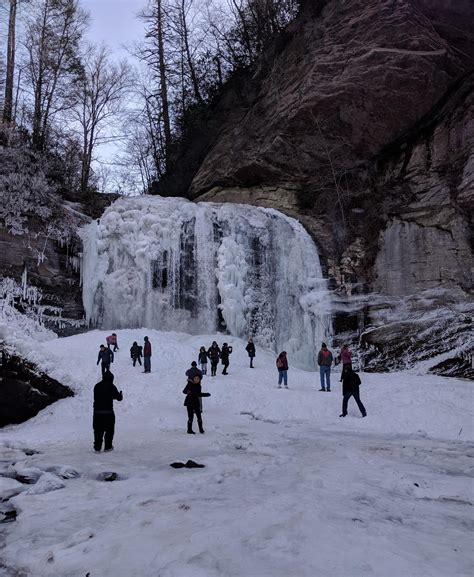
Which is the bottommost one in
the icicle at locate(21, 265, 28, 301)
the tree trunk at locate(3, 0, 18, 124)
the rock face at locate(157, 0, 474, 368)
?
the icicle at locate(21, 265, 28, 301)

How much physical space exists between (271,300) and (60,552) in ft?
55.0

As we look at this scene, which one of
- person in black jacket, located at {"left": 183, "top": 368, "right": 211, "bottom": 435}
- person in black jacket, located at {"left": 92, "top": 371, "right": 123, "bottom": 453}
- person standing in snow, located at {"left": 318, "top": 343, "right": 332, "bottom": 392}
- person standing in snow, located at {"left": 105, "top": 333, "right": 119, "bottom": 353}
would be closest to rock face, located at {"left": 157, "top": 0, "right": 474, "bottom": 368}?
person standing in snow, located at {"left": 318, "top": 343, "right": 332, "bottom": 392}

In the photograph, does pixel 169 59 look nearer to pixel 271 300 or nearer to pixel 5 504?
pixel 271 300

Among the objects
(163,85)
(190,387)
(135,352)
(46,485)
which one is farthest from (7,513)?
Result: (163,85)

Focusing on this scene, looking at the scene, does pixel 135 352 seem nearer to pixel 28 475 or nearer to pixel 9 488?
pixel 28 475

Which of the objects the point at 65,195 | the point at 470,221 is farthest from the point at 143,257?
the point at 470,221

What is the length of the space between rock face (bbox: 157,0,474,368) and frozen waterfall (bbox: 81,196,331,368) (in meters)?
1.45

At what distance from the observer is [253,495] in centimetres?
446

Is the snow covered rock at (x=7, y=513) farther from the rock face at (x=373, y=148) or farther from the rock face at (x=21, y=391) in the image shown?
the rock face at (x=373, y=148)

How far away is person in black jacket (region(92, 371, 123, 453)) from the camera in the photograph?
6863mm

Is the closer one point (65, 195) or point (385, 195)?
point (385, 195)

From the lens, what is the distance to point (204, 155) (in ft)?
87.0

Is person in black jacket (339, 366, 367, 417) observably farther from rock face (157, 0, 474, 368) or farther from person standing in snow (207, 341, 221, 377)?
rock face (157, 0, 474, 368)

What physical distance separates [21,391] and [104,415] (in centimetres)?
386
